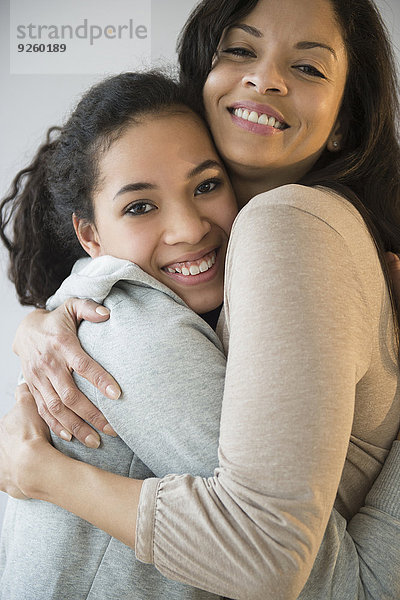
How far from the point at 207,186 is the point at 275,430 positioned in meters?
0.69

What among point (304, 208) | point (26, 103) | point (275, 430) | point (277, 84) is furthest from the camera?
point (26, 103)

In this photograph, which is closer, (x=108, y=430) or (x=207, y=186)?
(x=108, y=430)

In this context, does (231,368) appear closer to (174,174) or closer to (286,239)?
(286,239)

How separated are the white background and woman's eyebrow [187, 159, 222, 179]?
A: 1.08 m

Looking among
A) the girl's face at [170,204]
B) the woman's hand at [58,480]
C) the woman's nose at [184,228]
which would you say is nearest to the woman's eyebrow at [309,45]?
the girl's face at [170,204]

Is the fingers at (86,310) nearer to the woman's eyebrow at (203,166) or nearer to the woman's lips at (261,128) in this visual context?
the woman's eyebrow at (203,166)

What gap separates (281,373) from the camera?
2.75 ft

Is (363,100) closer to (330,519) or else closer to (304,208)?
(304,208)

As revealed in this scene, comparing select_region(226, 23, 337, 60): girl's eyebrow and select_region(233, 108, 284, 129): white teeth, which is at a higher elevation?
select_region(226, 23, 337, 60): girl's eyebrow

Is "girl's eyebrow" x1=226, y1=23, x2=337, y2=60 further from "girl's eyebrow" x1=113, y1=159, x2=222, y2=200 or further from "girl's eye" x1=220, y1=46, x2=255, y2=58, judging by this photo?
"girl's eyebrow" x1=113, y1=159, x2=222, y2=200

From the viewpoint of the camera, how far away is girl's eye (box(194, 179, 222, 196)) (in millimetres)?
1361

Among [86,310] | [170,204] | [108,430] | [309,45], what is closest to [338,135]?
[309,45]

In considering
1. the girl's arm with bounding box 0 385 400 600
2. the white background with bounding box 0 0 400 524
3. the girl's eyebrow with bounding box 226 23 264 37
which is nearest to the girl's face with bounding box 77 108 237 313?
the girl's eyebrow with bounding box 226 23 264 37

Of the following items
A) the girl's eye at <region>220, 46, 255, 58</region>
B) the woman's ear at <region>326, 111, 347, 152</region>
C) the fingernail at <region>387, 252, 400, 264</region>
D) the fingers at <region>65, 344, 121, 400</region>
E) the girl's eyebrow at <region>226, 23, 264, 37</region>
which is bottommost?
the fingers at <region>65, 344, 121, 400</region>
